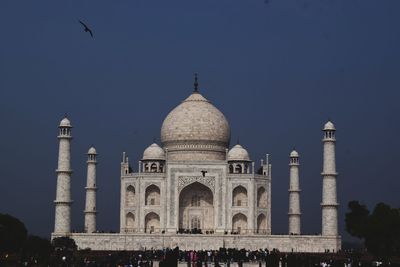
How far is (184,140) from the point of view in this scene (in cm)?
5188

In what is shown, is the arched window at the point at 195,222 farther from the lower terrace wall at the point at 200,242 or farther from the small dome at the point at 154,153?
the lower terrace wall at the point at 200,242

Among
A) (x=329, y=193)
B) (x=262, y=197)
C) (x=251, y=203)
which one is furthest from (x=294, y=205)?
(x=329, y=193)

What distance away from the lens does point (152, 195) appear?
1976 inches

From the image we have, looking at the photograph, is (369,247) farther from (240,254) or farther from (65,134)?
(65,134)

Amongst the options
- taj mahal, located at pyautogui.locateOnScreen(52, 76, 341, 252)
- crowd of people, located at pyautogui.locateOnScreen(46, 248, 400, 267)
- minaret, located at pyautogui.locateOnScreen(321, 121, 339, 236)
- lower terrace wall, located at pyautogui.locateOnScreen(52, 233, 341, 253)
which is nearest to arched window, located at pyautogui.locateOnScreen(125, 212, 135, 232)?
taj mahal, located at pyautogui.locateOnScreen(52, 76, 341, 252)

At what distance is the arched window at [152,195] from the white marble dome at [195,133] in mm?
2556

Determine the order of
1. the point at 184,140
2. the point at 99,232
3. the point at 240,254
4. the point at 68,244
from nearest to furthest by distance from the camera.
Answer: the point at 240,254 < the point at 68,244 < the point at 99,232 < the point at 184,140

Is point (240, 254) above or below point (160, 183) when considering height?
below

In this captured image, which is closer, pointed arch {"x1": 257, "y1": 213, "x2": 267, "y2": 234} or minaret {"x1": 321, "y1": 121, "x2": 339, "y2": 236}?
minaret {"x1": 321, "y1": 121, "x2": 339, "y2": 236}

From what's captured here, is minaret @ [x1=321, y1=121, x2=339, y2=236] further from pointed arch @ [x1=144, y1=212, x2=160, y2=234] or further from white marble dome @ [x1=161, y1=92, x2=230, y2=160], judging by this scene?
pointed arch @ [x1=144, y1=212, x2=160, y2=234]

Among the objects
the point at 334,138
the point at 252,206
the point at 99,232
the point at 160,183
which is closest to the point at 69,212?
the point at 99,232

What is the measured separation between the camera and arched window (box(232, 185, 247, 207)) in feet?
164

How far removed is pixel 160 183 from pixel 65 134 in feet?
17.3

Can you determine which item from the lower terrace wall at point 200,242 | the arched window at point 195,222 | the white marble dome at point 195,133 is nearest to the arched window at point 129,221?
the arched window at point 195,222
